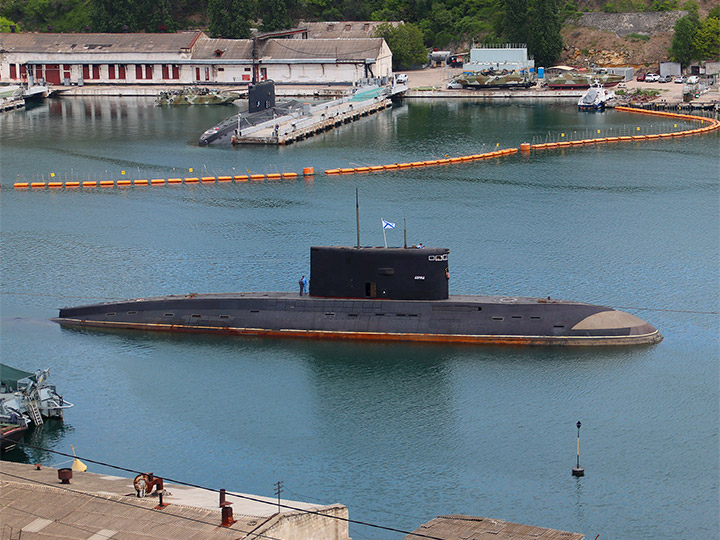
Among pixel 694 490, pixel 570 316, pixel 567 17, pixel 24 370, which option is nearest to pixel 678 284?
pixel 570 316

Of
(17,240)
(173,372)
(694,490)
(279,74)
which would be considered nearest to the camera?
(694,490)

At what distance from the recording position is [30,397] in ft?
114

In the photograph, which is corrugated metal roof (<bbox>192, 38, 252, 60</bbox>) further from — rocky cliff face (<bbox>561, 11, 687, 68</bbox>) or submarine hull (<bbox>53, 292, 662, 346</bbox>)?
submarine hull (<bbox>53, 292, 662, 346</bbox>)

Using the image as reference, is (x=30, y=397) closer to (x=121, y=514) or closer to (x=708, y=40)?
(x=121, y=514)

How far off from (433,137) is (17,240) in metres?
40.1

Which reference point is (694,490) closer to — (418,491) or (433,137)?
(418,491)

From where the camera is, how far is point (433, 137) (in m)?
89.9

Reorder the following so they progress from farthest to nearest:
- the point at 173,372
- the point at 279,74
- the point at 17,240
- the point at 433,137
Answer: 1. the point at 279,74
2. the point at 433,137
3. the point at 17,240
4. the point at 173,372

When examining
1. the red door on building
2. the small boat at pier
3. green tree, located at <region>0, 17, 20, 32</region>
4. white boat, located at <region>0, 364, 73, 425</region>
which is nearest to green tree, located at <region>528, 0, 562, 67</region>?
the red door on building

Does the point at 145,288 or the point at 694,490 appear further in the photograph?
the point at 145,288

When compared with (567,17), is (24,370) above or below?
below

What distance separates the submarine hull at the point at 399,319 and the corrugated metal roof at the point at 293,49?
75.6m

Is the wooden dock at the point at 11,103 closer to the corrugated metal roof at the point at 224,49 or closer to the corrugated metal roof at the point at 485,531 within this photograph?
the corrugated metal roof at the point at 224,49

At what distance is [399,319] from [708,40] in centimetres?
8392
